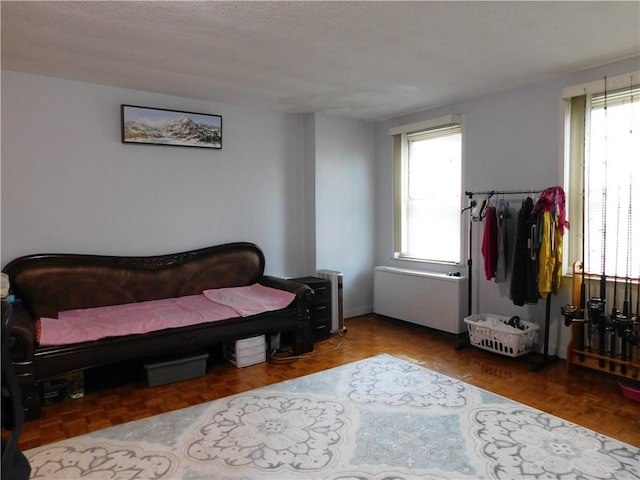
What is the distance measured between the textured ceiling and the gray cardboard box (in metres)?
2.31

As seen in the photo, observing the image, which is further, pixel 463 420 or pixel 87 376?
pixel 87 376

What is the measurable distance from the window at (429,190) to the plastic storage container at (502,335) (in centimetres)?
87

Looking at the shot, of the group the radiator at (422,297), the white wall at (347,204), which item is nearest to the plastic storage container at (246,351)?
the white wall at (347,204)

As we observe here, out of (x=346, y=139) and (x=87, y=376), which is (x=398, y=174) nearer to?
(x=346, y=139)

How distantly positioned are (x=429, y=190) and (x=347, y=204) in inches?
39.2

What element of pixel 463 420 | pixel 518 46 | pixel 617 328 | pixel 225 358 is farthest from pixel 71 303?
pixel 617 328

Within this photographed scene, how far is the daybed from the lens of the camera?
2771 mm

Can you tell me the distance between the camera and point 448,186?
4.67 metres

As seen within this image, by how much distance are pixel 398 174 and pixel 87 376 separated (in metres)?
3.88

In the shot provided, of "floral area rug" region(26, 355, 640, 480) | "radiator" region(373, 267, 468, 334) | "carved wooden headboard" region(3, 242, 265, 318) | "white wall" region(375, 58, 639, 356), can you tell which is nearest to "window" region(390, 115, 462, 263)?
"white wall" region(375, 58, 639, 356)

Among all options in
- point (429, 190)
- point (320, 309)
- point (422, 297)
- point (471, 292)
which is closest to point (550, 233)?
point (471, 292)

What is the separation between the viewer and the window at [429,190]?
460 centimetres

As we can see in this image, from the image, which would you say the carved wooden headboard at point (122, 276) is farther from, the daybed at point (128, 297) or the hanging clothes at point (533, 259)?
the hanging clothes at point (533, 259)

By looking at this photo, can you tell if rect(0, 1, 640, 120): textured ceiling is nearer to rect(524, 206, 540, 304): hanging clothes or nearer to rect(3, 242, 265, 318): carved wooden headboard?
rect(524, 206, 540, 304): hanging clothes
